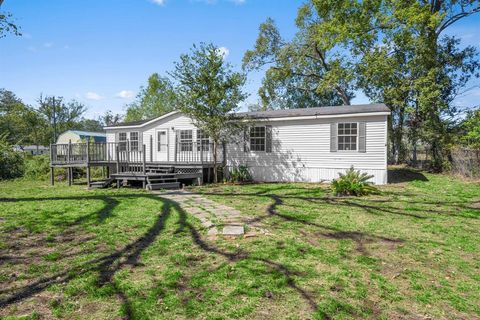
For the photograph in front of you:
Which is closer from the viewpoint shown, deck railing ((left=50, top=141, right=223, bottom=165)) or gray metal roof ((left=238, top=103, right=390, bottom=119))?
gray metal roof ((left=238, top=103, right=390, bottom=119))

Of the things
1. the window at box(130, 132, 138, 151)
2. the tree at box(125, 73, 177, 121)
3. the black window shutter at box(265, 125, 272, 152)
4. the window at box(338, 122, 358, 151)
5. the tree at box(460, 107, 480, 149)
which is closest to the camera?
the window at box(338, 122, 358, 151)

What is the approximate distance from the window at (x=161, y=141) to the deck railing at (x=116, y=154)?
53 centimetres

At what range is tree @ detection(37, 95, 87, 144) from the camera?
41.7 metres

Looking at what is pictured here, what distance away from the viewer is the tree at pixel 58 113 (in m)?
41.7

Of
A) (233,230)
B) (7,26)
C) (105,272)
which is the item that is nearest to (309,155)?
(233,230)

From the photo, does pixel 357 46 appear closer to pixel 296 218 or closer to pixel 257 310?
pixel 296 218

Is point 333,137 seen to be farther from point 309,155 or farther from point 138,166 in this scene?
point 138,166

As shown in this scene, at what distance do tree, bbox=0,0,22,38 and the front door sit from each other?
7.61 m

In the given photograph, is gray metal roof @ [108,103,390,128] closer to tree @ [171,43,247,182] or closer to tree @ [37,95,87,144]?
tree @ [171,43,247,182]

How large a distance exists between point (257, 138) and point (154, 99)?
27.6 metres

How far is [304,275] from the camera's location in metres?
3.64

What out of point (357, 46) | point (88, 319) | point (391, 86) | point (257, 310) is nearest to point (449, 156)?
point (391, 86)

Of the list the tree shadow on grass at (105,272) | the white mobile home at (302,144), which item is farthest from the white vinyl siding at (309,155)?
the tree shadow on grass at (105,272)

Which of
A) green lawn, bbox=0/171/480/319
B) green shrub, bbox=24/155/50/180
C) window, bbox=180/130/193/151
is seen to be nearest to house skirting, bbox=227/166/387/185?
window, bbox=180/130/193/151
